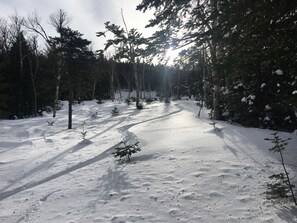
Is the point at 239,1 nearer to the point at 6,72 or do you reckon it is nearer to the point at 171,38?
the point at 171,38

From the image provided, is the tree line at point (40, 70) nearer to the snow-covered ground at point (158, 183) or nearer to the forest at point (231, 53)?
the forest at point (231, 53)

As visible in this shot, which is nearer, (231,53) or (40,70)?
(231,53)

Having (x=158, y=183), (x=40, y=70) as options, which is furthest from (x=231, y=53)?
(x=40, y=70)

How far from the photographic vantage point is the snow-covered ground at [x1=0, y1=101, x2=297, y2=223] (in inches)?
190

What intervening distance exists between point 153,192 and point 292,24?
3.67 meters

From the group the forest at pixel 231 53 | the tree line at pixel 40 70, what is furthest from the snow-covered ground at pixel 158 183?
the tree line at pixel 40 70

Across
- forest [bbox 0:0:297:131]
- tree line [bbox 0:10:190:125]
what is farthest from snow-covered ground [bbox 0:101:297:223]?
tree line [bbox 0:10:190:125]

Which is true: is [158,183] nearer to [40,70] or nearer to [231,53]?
[231,53]

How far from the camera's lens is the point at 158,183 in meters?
6.07

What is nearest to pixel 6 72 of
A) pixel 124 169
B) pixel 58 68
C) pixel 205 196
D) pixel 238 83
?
pixel 58 68

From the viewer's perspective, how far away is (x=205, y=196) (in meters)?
5.28

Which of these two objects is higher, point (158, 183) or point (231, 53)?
point (231, 53)

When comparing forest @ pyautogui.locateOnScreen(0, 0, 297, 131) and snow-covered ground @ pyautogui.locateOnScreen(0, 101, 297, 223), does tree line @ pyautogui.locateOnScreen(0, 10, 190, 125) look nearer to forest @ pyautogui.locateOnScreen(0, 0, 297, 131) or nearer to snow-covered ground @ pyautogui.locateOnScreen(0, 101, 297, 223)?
forest @ pyautogui.locateOnScreen(0, 0, 297, 131)

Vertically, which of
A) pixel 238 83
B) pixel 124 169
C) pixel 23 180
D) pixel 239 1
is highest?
pixel 239 1
